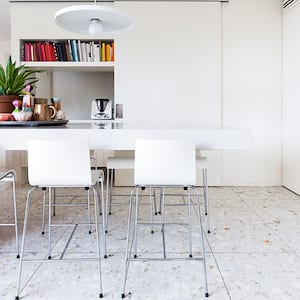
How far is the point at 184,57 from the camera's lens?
14.6 ft

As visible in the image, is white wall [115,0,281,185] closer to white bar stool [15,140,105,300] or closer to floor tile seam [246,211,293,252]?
floor tile seam [246,211,293,252]

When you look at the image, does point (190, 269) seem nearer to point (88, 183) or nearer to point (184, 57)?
point (88, 183)

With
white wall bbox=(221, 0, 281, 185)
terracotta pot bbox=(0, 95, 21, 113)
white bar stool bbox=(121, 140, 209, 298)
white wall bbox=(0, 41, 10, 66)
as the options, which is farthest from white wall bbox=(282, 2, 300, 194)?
white wall bbox=(0, 41, 10, 66)

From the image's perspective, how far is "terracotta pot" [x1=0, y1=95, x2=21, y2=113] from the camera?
2414 mm

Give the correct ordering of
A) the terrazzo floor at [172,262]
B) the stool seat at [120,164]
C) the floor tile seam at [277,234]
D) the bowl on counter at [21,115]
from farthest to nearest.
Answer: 1. the stool seat at [120,164]
2. the floor tile seam at [277,234]
3. the bowl on counter at [21,115]
4. the terrazzo floor at [172,262]

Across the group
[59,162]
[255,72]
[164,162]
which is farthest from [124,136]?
[255,72]

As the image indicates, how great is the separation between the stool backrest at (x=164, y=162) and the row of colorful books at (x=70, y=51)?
3.00 m

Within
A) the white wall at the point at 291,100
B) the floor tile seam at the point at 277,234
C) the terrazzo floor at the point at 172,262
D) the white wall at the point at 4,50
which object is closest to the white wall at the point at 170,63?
the white wall at the point at 291,100

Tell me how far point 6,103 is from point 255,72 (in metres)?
3.27

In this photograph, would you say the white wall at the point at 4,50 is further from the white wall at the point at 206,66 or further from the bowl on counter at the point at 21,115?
the bowl on counter at the point at 21,115

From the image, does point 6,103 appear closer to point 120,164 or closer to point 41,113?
point 41,113

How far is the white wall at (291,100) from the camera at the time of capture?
4004 millimetres

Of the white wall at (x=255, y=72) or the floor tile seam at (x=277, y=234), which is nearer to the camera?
the floor tile seam at (x=277, y=234)

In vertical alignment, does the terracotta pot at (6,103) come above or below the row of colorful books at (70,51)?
below
